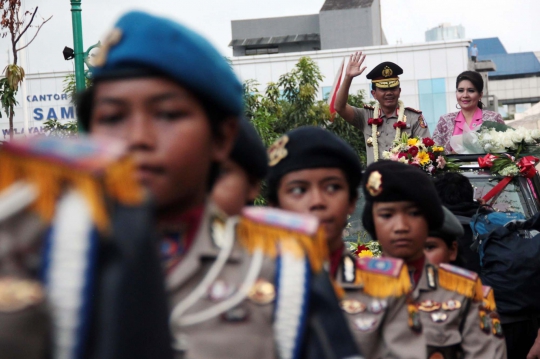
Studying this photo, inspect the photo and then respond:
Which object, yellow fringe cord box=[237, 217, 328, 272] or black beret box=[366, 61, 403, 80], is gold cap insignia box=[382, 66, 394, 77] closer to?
black beret box=[366, 61, 403, 80]

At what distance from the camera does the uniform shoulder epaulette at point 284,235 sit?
210 cm

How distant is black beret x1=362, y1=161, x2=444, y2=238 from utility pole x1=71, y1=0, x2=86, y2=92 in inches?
334

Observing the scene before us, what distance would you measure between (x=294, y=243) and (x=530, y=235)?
544 cm

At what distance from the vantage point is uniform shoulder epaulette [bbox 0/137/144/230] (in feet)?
4.79

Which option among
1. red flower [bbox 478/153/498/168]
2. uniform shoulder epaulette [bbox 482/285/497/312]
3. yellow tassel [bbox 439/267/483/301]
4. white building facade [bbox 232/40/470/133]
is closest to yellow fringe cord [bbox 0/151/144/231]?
yellow tassel [bbox 439/267/483/301]

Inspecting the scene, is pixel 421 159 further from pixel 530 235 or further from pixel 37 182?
pixel 37 182

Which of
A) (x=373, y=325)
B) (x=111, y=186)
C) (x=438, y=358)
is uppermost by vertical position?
(x=111, y=186)

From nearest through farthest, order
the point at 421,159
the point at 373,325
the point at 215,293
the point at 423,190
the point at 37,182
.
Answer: the point at 37,182 < the point at 215,293 < the point at 373,325 < the point at 423,190 < the point at 421,159

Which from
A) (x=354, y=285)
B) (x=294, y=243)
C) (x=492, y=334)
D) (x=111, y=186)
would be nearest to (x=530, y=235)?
(x=492, y=334)

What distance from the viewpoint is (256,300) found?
2.03 m

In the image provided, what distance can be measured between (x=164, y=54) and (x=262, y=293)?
0.51m

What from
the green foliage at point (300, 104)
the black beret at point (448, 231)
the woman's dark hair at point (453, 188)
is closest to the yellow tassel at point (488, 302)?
the black beret at point (448, 231)

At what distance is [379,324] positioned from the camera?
3.73 meters

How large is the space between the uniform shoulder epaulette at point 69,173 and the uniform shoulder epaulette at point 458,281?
3337 mm
